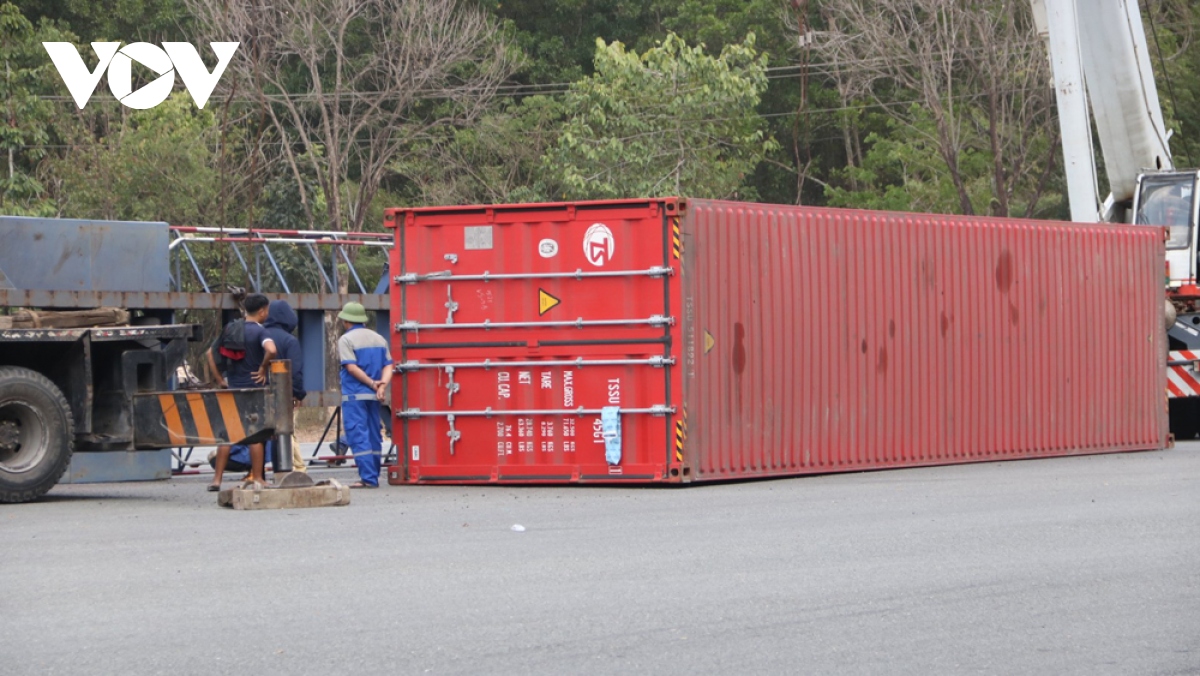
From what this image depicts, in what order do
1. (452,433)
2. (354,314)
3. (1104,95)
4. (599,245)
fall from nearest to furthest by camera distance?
(599,245) → (452,433) → (354,314) → (1104,95)

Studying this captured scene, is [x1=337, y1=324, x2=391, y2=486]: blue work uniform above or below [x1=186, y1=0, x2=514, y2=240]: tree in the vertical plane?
below

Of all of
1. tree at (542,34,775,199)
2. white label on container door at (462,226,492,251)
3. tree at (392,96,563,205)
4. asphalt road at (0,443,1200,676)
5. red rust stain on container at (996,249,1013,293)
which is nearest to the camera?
asphalt road at (0,443,1200,676)

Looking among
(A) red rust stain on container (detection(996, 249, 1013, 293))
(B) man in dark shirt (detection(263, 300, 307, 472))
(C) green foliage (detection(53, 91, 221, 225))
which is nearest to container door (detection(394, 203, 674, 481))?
(B) man in dark shirt (detection(263, 300, 307, 472))

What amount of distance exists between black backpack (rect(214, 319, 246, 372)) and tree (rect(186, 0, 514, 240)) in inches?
704

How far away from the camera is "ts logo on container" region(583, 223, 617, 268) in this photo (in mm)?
13430

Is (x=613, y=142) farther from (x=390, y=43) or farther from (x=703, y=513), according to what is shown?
(x=703, y=513)

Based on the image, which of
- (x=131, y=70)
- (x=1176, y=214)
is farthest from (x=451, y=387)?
(x=131, y=70)

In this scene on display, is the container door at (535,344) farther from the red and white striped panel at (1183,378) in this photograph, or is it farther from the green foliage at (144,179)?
the green foliage at (144,179)

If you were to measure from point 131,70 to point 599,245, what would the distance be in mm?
24947

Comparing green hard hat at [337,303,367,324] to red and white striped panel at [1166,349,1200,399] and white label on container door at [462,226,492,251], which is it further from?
→ red and white striped panel at [1166,349,1200,399]

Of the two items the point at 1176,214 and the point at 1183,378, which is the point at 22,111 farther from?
the point at 1183,378

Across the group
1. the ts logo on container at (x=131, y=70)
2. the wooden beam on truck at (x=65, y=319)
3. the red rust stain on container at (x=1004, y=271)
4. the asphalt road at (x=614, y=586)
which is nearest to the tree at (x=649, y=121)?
the ts logo on container at (x=131, y=70)

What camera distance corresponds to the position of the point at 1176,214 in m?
19.8

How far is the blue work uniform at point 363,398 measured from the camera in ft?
44.6
